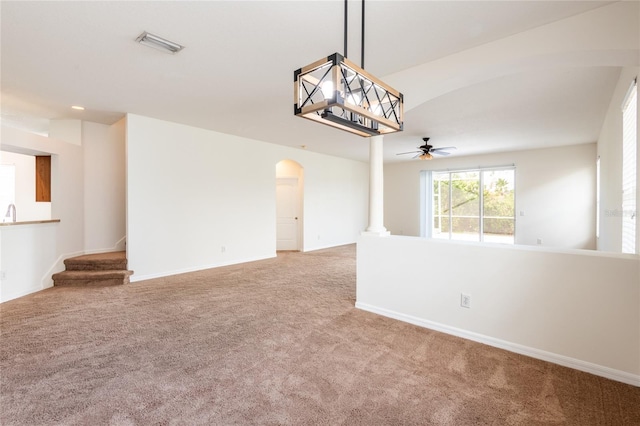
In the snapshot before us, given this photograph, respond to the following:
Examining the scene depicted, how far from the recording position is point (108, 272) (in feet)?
15.5

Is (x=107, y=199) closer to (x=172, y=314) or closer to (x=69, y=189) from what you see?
(x=69, y=189)

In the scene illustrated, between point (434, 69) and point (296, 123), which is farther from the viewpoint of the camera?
Result: point (296, 123)

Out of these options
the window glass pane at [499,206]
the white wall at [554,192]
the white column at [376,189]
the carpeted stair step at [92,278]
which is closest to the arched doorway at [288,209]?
the carpeted stair step at [92,278]

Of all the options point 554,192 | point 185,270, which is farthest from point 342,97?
point 554,192

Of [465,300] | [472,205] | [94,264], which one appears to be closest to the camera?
[465,300]

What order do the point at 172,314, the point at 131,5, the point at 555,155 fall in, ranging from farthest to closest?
the point at 555,155
the point at 172,314
the point at 131,5

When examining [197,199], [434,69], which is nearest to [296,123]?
[197,199]

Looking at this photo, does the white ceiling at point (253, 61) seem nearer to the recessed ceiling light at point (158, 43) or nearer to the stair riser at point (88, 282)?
the recessed ceiling light at point (158, 43)

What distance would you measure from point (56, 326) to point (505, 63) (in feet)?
16.7

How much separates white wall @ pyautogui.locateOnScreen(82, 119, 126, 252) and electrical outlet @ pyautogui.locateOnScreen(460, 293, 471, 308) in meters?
6.13

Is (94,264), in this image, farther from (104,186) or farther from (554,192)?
(554,192)

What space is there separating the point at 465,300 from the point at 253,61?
3175 millimetres

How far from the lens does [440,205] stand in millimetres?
9430

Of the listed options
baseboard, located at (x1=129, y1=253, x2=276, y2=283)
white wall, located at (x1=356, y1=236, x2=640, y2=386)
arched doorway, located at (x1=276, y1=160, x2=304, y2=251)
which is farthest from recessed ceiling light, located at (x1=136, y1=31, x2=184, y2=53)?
arched doorway, located at (x1=276, y1=160, x2=304, y2=251)
